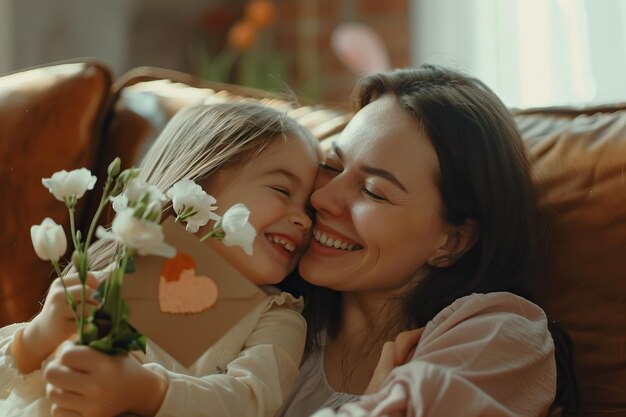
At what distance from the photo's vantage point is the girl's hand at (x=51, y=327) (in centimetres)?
100

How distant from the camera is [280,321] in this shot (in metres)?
1.30

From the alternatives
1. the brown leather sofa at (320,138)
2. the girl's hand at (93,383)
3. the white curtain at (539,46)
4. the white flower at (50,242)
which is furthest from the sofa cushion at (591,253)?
the white flower at (50,242)

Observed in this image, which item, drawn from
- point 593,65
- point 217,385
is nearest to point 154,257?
point 217,385

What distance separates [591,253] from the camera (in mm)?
1365

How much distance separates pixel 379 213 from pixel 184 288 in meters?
0.43

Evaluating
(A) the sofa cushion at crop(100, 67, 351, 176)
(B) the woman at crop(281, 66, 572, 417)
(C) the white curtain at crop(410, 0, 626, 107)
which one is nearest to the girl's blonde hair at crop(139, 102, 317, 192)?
(B) the woman at crop(281, 66, 572, 417)

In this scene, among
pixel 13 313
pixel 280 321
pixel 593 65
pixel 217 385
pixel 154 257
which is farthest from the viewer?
pixel 593 65

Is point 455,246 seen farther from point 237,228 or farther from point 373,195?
point 237,228

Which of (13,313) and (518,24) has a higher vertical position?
(518,24)

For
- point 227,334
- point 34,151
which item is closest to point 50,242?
point 227,334

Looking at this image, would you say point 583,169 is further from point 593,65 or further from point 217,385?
point 593,65

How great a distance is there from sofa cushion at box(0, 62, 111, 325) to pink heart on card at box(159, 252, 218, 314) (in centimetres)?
77

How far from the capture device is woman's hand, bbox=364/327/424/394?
45.3 inches

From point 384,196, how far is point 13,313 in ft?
2.63
